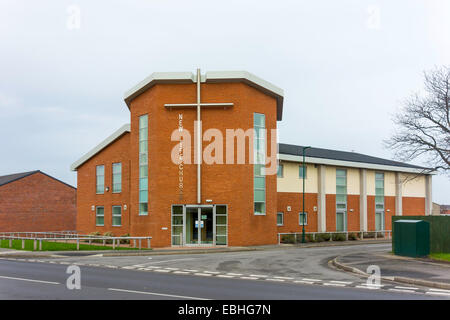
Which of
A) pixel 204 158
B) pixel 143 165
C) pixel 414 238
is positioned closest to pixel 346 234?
pixel 204 158

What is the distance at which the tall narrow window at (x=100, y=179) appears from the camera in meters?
43.1

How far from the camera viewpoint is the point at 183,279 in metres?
16.1

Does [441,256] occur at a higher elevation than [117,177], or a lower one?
lower

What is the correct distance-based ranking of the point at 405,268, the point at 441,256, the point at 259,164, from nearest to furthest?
the point at 405,268 → the point at 441,256 → the point at 259,164

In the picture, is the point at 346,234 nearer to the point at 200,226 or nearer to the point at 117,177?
the point at 200,226

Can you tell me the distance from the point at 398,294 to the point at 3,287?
1022cm

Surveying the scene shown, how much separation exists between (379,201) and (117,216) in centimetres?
2578

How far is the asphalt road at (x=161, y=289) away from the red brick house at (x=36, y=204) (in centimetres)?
3860

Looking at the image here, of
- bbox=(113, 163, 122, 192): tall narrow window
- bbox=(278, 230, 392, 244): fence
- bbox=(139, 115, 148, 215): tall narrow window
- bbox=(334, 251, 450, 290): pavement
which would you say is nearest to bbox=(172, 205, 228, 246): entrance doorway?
bbox=(139, 115, 148, 215): tall narrow window

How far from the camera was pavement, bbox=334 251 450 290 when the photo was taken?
1576cm

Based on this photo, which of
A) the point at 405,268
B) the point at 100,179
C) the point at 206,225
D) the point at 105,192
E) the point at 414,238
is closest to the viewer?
the point at 405,268

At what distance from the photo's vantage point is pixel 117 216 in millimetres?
41000

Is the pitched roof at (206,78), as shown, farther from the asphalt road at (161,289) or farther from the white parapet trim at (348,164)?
the asphalt road at (161,289)

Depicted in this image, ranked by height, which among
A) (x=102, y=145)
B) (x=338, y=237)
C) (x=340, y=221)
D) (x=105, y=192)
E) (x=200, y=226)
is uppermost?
(x=102, y=145)
